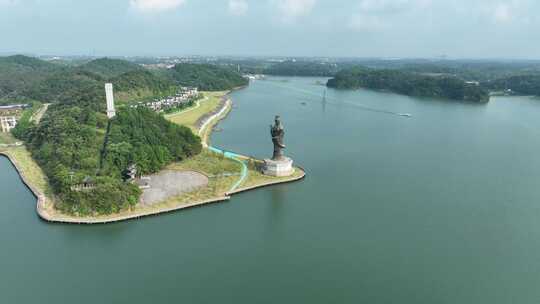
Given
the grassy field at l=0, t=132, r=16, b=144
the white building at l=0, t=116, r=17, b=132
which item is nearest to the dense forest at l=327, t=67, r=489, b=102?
the white building at l=0, t=116, r=17, b=132

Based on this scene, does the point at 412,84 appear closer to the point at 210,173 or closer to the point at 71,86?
the point at 71,86

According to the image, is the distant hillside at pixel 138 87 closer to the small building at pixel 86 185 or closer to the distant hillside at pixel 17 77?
the distant hillside at pixel 17 77

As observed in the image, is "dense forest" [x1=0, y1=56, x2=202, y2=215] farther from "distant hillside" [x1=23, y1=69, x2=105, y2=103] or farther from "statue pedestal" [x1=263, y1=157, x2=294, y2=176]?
"distant hillside" [x1=23, y1=69, x2=105, y2=103]

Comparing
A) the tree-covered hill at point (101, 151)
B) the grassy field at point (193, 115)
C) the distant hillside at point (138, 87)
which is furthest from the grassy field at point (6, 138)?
the distant hillside at point (138, 87)

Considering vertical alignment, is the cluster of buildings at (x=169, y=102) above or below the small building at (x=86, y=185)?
above

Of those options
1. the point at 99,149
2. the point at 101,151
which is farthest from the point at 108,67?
the point at 101,151
